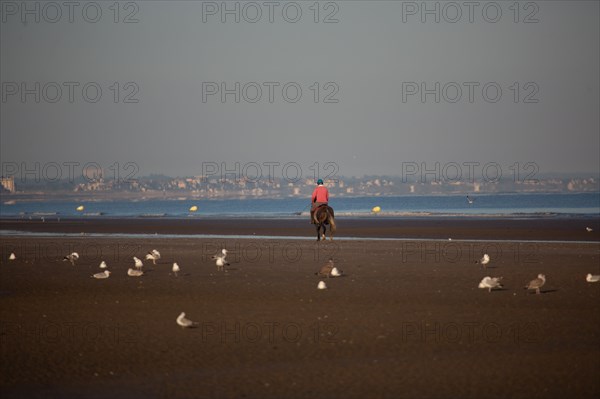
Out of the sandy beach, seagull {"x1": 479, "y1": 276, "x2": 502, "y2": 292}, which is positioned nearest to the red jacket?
the sandy beach

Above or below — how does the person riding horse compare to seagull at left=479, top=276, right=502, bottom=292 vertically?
above

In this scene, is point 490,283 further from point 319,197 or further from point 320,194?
point 319,197

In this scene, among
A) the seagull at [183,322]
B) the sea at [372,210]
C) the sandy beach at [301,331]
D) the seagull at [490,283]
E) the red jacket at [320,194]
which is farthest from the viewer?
the sea at [372,210]

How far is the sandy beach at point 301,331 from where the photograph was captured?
10.5 metres

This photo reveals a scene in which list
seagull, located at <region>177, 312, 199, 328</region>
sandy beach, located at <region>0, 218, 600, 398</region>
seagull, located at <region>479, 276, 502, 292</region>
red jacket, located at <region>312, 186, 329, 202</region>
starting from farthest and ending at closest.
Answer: red jacket, located at <region>312, 186, 329, 202</region> → seagull, located at <region>479, 276, 502, 292</region> → seagull, located at <region>177, 312, 199, 328</region> → sandy beach, located at <region>0, 218, 600, 398</region>

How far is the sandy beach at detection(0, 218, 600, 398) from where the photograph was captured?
10.5 meters

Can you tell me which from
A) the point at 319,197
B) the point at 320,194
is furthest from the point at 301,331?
the point at 319,197

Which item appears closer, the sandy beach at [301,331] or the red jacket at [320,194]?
the sandy beach at [301,331]

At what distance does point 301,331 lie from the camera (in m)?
13.6

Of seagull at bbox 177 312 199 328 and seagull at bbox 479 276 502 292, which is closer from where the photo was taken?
seagull at bbox 177 312 199 328

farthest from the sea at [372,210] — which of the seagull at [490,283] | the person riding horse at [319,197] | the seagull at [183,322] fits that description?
the seagull at [183,322]

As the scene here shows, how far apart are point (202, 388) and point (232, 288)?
878 cm

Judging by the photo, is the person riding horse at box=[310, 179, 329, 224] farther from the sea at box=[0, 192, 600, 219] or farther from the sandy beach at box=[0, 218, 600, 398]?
the sea at box=[0, 192, 600, 219]

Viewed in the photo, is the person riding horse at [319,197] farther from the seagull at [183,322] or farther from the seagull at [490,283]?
the seagull at [183,322]
